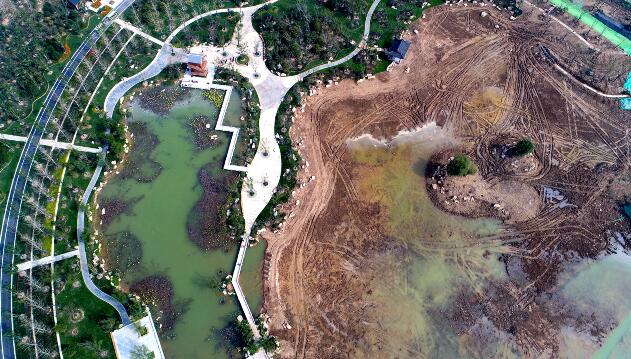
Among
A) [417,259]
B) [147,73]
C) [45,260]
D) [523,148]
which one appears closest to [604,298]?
[523,148]

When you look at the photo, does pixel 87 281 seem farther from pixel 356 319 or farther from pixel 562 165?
pixel 562 165

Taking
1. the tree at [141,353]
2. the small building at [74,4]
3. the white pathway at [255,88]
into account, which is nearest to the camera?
the tree at [141,353]

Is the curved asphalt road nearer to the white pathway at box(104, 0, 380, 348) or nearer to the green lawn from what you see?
the green lawn

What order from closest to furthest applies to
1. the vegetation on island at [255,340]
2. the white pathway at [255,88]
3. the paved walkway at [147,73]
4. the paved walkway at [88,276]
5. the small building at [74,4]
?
the vegetation on island at [255,340] < the paved walkway at [88,276] < the white pathway at [255,88] < the paved walkway at [147,73] < the small building at [74,4]

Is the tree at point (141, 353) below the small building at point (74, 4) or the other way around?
below

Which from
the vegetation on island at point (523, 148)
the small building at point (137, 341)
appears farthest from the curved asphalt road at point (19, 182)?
the vegetation on island at point (523, 148)

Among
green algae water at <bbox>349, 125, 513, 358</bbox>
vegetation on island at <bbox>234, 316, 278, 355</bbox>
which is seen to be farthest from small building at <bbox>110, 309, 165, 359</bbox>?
green algae water at <bbox>349, 125, 513, 358</bbox>

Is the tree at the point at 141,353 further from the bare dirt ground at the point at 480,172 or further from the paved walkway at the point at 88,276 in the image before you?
the bare dirt ground at the point at 480,172

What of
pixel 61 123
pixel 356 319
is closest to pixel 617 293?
pixel 356 319
